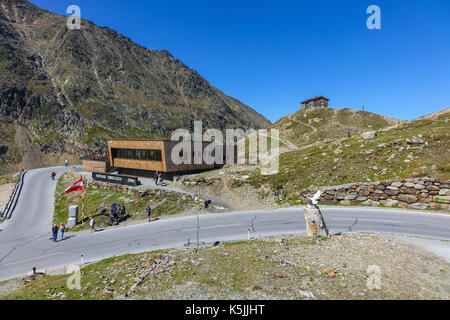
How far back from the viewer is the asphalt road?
617 inches

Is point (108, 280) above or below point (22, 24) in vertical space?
below

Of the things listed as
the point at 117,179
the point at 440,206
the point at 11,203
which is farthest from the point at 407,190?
the point at 11,203

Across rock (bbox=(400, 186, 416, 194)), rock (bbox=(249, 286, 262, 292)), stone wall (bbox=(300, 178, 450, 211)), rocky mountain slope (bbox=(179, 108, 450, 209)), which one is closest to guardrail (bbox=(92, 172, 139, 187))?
rocky mountain slope (bbox=(179, 108, 450, 209))

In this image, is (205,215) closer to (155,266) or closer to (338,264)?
(155,266)

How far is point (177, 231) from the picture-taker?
1891 cm

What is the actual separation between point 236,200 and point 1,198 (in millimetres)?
36075

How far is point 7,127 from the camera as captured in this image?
75500mm

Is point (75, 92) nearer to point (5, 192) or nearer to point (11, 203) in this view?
point (5, 192)

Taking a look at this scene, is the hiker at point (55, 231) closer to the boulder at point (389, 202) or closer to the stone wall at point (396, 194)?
the stone wall at point (396, 194)

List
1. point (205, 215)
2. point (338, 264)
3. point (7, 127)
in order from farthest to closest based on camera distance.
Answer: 1. point (7, 127)
2. point (205, 215)
3. point (338, 264)

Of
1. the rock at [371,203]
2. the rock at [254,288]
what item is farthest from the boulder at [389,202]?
the rock at [254,288]

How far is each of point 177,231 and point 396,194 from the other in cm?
2168

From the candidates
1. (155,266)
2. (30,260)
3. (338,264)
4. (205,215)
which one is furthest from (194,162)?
(338,264)

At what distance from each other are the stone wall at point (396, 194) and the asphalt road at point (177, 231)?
1.59m
